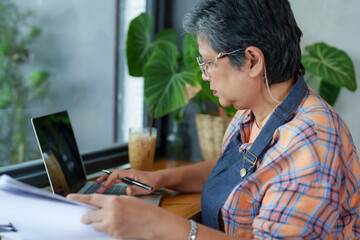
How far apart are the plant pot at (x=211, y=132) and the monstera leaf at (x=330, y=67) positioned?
1.38 ft

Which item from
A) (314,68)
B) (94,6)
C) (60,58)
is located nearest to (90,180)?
(60,58)

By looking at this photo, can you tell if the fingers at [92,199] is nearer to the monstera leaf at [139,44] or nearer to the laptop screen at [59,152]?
the laptop screen at [59,152]

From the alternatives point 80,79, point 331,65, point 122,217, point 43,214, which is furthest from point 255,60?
point 80,79

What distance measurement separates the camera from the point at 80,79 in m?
1.69

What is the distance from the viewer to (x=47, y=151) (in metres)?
1.08

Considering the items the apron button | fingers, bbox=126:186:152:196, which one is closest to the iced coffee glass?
fingers, bbox=126:186:152:196

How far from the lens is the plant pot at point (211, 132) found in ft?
5.41

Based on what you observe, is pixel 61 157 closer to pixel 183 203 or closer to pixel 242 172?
pixel 183 203

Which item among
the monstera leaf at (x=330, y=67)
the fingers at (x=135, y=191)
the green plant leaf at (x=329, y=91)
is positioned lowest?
the fingers at (x=135, y=191)

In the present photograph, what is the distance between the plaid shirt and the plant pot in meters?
0.71

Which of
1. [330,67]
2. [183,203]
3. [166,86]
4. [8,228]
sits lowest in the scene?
[183,203]

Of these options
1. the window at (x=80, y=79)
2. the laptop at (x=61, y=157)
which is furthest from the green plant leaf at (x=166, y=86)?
the laptop at (x=61, y=157)

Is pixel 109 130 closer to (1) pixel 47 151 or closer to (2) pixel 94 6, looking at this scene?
(2) pixel 94 6

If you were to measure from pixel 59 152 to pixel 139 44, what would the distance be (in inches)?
30.1
